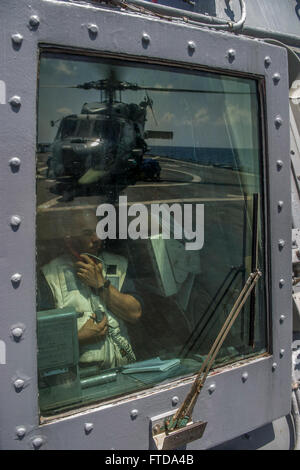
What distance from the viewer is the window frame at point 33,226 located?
46.3 inches

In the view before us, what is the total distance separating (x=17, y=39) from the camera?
116cm

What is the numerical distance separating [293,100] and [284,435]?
1.41 metres

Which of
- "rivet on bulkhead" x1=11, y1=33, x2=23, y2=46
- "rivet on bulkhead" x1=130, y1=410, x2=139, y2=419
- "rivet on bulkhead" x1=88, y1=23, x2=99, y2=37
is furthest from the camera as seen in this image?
"rivet on bulkhead" x1=130, y1=410, x2=139, y2=419

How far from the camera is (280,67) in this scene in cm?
165

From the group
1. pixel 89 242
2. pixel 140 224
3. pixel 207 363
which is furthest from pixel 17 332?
pixel 207 363

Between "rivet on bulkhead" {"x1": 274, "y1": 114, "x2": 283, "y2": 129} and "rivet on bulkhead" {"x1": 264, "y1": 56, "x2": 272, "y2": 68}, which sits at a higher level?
"rivet on bulkhead" {"x1": 264, "y1": 56, "x2": 272, "y2": 68}

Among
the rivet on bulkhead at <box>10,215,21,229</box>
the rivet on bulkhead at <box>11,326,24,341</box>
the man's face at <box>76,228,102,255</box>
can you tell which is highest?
the rivet on bulkhead at <box>10,215,21,229</box>

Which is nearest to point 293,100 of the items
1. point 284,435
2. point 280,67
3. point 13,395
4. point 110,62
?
point 280,67

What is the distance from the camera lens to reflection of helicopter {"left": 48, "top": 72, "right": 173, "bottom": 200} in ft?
4.37

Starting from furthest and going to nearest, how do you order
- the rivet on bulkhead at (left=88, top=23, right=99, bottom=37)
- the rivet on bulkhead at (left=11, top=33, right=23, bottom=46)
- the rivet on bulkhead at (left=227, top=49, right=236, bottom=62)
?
the rivet on bulkhead at (left=227, top=49, right=236, bottom=62)
the rivet on bulkhead at (left=88, top=23, right=99, bottom=37)
the rivet on bulkhead at (left=11, top=33, right=23, bottom=46)

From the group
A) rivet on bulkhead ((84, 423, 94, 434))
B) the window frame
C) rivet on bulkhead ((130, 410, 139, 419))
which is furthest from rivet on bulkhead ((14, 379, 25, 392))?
rivet on bulkhead ((130, 410, 139, 419))

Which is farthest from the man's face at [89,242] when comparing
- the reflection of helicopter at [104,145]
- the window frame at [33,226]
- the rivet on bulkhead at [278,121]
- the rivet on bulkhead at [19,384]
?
the rivet on bulkhead at [278,121]

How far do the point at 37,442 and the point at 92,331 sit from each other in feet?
1.12

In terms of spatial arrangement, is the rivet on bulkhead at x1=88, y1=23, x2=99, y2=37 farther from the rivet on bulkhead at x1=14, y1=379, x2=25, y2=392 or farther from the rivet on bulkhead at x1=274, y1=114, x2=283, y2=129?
the rivet on bulkhead at x1=14, y1=379, x2=25, y2=392
